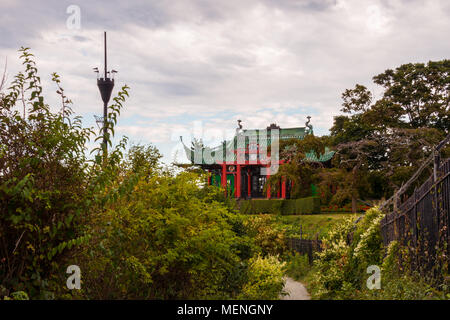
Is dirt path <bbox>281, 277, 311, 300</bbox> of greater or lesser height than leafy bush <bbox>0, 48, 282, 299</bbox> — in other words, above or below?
below

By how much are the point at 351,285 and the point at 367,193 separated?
71.1 ft

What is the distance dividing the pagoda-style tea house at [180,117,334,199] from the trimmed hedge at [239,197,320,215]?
2.78 meters

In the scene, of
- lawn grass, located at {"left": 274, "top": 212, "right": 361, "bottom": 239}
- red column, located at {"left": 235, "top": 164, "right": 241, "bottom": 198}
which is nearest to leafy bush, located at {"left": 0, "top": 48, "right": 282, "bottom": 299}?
lawn grass, located at {"left": 274, "top": 212, "right": 361, "bottom": 239}

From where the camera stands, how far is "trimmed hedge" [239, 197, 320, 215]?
33.2 m

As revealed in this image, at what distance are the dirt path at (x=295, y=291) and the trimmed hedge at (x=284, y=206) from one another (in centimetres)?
1638

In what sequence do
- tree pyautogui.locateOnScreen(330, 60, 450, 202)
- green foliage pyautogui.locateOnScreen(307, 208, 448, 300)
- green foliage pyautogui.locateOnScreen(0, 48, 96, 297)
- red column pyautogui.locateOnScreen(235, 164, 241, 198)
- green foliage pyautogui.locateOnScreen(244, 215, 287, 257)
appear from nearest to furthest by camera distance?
green foliage pyautogui.locateOnScreen(0, 48, 96, 297) → green foliage pyautogui.locateOnScreen(307, 208, 448, 300) → green foliage pyautogui.locateOnScreen(244, 215, 287, 257) → tree pyautogui.locateOnScreen(330, 60, 450, 202) → red column pyautogui.locateOnScreen(235, 164, 241, 198)

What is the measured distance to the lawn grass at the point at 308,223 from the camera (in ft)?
87.1

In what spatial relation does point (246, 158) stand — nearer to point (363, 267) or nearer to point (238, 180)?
point (238, 180)

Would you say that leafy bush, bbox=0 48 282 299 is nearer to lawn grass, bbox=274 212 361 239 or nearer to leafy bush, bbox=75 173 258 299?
leafy bush, bbox=75 173 258 299

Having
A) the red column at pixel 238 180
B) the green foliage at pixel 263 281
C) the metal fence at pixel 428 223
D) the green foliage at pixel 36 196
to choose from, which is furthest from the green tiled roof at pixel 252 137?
the green foliage at pixel 36 196

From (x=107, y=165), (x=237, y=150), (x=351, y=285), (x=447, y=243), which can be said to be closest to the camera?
(x=107, y=165)
